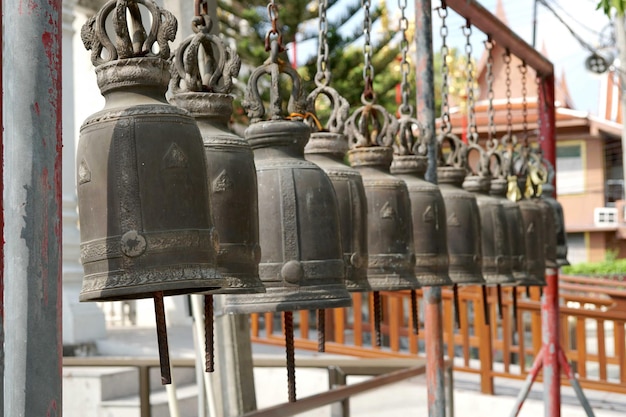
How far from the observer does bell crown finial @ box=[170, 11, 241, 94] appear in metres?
2.32

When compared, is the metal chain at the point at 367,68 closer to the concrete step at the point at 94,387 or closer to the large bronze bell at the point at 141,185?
the large bronze bell at the point at 141,185

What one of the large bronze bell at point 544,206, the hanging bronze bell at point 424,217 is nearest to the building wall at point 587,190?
the large bronze bell at point 544,206

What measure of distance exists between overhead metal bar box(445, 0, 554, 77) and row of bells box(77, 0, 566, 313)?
1.04m

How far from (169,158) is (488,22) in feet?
11.0

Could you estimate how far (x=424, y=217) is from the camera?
3.60 m

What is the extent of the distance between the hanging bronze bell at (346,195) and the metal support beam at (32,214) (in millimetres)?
1122

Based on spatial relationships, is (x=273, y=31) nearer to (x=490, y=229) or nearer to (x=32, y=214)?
(x=32, y=214)

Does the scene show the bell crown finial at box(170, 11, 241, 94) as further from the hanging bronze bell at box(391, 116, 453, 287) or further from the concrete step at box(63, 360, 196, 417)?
the concrete step at box(63, 360, 196, 417)

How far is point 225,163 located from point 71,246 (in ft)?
27.1

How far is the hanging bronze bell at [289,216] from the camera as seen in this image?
8.63ft

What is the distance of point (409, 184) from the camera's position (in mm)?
3588

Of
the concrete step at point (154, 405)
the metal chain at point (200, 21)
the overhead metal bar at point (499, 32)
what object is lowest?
the concrete step at point (154, 405)

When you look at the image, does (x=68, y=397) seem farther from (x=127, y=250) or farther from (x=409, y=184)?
(x=127, y=250)

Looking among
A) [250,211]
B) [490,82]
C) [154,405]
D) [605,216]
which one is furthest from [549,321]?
[605,216]
